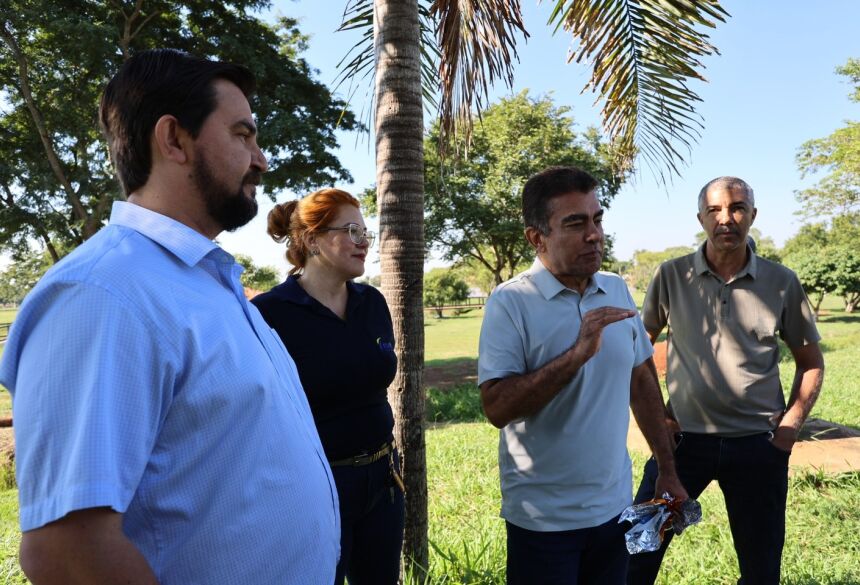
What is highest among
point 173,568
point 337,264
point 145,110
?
point 145,110

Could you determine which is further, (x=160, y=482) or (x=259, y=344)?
(x=259, y=344)

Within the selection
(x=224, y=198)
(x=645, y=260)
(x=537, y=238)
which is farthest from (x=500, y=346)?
(x=645, y=260)

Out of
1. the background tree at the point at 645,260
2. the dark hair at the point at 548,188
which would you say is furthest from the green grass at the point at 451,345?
the background tree at the point at 645,260

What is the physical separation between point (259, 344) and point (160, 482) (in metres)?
0.33

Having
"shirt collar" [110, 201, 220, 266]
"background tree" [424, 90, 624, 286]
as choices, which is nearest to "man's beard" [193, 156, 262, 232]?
"shirt collar" [110, 201, 220, 266]

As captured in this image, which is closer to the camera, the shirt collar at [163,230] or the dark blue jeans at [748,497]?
the shirt collar at [163,230]

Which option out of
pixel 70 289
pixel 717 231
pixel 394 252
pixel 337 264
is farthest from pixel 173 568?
pixel 717 231

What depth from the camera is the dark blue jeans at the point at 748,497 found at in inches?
116

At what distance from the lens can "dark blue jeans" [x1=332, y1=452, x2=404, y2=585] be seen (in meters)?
2.36

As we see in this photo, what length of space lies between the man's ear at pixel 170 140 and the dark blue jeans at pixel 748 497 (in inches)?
107

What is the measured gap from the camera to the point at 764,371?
10.0ft

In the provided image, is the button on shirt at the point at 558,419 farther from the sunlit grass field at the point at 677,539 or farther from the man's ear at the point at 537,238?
the sunlit grass field at the point at 677,539

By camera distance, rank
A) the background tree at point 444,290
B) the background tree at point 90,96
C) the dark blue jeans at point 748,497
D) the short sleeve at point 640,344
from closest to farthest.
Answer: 1. the short sleeve at point 640,344
2. the dark blue jeans at point 748,497
3. the background tree at point 90,96
4. the background tree at point 444,290

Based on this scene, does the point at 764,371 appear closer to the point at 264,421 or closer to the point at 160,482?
the point at 264,421
